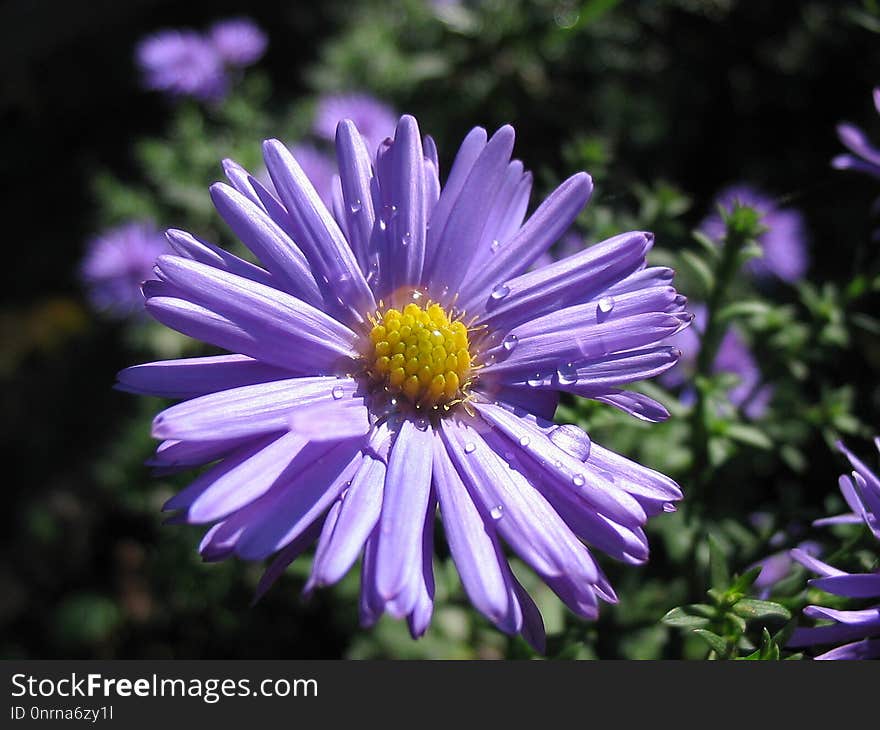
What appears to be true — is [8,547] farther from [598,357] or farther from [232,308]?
[598,357]

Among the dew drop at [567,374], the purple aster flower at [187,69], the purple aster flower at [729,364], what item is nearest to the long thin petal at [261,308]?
the dew drop at [567,374]

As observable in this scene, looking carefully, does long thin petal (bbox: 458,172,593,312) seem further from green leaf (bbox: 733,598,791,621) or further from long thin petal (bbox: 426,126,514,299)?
green leaf (bbox: 733,598,791,621)

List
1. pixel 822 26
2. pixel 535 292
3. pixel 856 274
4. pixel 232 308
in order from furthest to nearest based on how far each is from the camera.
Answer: pixel 822 26 → pixel 856 274 → pixel 535 292 → pixel 232 308

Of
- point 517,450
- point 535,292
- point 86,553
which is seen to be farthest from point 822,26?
point 86,553

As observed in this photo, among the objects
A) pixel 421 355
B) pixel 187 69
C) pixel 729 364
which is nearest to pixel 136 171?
pixel 187 69

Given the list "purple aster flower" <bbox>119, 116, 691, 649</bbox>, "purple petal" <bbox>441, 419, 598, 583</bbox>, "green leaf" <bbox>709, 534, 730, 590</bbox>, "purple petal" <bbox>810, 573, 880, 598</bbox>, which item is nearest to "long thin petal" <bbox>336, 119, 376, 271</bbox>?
"purple aster flower" <bbox>119, 116, 691, 649</bbox>

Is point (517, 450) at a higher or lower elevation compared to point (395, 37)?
lower

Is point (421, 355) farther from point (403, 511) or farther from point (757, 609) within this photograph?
point (757, 609)

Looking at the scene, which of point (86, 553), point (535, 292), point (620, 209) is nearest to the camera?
point (535, 292)
